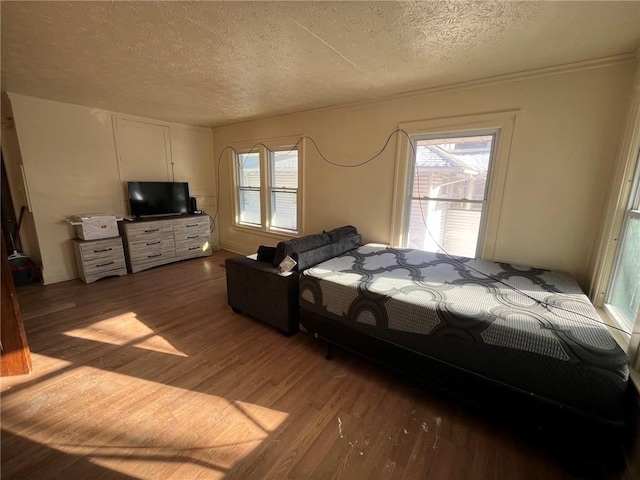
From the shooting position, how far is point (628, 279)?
174 centimetres

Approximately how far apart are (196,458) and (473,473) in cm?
141

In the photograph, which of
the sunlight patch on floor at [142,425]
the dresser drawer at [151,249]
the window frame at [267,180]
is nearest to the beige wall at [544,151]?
the window frame at [267,180]

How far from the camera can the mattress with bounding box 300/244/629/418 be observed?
126cm

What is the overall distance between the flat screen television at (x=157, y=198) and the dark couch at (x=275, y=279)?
8.21ft

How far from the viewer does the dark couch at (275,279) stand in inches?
92.6

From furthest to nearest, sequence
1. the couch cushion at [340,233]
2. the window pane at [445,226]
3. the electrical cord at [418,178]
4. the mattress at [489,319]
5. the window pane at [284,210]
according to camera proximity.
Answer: the window pane at [284,210] → the couch cushion at [340,233] → the window pane at [445,226] → the electrical cord at [418,178] → the mattress at [489,319]

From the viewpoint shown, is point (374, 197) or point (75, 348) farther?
point (374, 197)

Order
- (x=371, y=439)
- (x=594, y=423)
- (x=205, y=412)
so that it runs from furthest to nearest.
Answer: (x=205, y=412), (x=371, y=439), (x=594, y=423)

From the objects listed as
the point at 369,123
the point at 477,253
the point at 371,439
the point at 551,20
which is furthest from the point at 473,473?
the point at 369,123

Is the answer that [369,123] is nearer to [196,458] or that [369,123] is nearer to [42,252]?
[196,458]

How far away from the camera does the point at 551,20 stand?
5.12 ft

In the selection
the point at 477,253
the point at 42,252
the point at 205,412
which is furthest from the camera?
the point at 42,252

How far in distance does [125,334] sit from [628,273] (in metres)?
3.99

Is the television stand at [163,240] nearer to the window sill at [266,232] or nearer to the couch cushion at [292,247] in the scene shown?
the window sill at [266,232]
